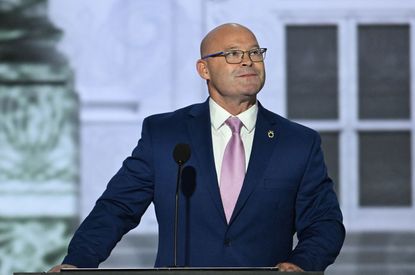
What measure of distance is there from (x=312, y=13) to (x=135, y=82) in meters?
0.74

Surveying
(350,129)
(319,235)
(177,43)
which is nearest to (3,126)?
(177,43)

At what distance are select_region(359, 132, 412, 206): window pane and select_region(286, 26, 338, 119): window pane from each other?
0.21 metres

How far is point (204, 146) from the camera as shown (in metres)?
2.89

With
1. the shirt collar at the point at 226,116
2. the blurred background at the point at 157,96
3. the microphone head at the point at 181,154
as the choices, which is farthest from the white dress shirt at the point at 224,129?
the blurred background at the point at 157,96

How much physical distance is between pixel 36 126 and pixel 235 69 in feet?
5.58

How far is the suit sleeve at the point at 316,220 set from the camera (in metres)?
2.68

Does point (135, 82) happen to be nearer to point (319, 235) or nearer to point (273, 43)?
point (273, 43)

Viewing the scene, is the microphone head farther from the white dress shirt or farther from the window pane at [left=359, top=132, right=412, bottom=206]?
the window pane at [left=359, top=132, right=412, bottom=206]

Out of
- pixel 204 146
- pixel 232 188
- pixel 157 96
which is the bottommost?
pixel 232 188

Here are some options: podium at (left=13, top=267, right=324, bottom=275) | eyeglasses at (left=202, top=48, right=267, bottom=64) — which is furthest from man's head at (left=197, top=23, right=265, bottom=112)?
podium at (left=13, top=267, right=324, bottom=275)

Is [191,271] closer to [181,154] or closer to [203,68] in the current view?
[181,154]

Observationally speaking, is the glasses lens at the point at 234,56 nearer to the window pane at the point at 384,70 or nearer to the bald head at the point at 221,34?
the bald head at the point at 221,34

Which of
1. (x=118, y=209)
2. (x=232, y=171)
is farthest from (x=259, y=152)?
(x=118, y=209)

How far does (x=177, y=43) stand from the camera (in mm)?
4348
